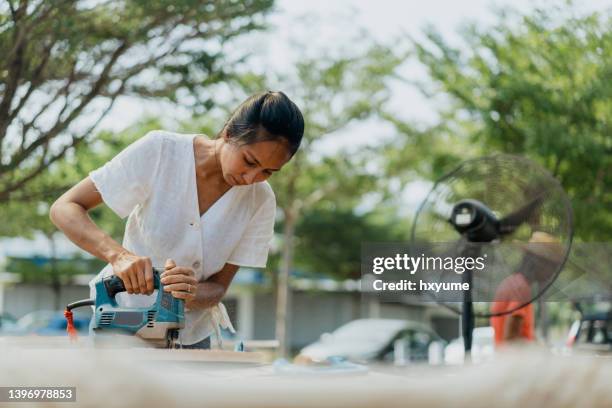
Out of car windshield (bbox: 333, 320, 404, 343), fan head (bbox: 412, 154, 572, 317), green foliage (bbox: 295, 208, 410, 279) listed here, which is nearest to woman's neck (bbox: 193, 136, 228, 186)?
fan head (bbox: 412, 154, 572, 317)

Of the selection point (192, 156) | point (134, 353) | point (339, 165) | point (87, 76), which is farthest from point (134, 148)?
point (339, 165)

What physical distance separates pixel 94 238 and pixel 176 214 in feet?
0.82

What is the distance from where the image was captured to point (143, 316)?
1.52 meters

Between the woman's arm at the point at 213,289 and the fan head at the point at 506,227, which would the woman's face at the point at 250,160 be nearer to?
the woman's arm at the point at 213,289

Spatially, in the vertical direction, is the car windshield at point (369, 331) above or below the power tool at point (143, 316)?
below

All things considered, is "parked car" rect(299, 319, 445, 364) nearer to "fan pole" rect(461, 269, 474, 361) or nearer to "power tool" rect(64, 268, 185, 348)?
"fan pole" rect(461, 269, 474, 361)

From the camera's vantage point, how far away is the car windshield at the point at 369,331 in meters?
13.8

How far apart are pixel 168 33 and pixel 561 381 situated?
6.43 meters

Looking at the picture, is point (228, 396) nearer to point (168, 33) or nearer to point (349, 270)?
point (168, 33)

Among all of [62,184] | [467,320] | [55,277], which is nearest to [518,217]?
[467,320]

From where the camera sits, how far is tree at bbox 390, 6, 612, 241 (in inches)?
345

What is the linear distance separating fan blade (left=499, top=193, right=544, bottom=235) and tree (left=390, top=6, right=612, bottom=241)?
15.8ft

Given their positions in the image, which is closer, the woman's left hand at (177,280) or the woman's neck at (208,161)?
the woman's left hand at (177,280)

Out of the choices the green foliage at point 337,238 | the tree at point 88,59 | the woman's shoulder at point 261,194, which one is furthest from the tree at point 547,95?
the green foliage at point 337,238
